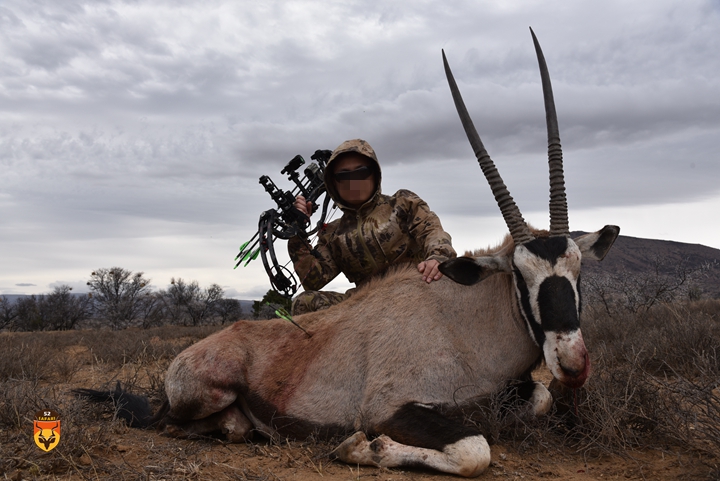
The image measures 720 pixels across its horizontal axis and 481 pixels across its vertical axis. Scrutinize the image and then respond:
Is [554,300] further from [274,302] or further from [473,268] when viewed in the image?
[274,302]

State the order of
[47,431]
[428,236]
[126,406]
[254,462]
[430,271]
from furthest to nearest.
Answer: [428,236] < [126,406] < [430,271] < [254,462] < [47,431]

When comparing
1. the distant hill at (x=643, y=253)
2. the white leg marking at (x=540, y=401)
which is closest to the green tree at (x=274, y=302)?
the white leg marking at (x=540, y=401)

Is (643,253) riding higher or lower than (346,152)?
lower

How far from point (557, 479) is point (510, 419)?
66 centimetres

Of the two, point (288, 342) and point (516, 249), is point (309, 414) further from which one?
point (516, 249)

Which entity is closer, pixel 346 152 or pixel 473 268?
pixel 473 268

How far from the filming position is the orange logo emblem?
373 centimetres

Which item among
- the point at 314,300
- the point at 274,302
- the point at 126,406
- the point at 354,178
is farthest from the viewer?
the point at 274,302

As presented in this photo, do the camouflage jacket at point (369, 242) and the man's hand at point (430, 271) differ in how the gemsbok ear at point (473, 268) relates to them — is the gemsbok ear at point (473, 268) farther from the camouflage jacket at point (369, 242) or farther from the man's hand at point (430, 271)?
the camouflage jacket at point (369, 242)

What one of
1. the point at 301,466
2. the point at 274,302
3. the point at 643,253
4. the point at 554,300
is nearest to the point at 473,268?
the point at 554,300

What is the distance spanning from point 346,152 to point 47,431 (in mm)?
3806

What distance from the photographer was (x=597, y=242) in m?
4.25

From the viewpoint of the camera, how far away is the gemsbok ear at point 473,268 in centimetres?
412

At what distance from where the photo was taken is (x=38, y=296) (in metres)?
36.0
